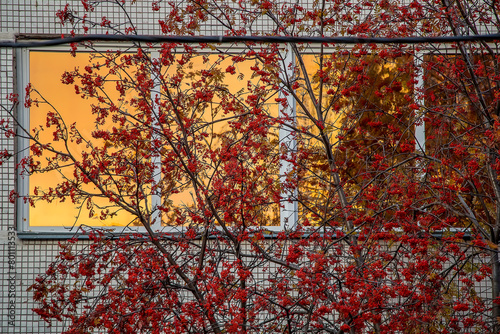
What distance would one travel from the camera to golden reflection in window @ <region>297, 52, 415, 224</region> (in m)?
4.60

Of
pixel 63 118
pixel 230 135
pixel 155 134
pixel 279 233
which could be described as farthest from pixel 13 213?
pixel 279 233

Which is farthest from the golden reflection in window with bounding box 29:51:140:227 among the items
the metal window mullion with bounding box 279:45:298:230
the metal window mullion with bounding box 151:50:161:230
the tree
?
the metal window mullion with bounding box 279:45:298:230

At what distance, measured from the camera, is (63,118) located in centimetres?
604

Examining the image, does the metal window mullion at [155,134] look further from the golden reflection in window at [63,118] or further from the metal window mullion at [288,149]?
the metal window mullion at [288,149]

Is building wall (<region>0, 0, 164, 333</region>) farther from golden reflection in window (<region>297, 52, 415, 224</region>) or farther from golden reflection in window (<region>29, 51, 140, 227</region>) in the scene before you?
golden reflection in window (<region>297, 52, 415, 224</region>)

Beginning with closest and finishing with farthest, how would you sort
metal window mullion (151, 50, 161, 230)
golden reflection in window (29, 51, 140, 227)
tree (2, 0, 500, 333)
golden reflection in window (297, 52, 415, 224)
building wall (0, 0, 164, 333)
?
1. tree (2, 0, 500, 333)
2. metal window mullion (151, 50, 161, 230)
3. golden reflection in window (297, 52, 415, 224)
4. building wall (0, 0, 164, 333)
5. golden reflection in window (29, 51, 140, 227)

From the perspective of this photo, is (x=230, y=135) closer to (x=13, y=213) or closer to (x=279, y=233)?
(x=279, y=233)

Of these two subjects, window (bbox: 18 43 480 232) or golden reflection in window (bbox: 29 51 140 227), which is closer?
window (bbox: 18 43 480 232)

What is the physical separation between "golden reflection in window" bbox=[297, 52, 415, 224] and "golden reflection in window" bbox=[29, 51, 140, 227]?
7.28ft

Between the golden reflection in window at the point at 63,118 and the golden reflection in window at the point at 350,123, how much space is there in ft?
7.28

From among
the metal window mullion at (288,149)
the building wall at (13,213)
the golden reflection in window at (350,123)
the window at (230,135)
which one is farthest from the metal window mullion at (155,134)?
the golden reflection in window at (350,123)

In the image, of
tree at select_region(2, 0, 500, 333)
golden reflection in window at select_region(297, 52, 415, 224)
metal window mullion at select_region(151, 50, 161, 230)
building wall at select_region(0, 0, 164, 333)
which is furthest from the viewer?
building wall at select_region(0, 0, 164, 333)

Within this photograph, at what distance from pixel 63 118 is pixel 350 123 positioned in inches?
127

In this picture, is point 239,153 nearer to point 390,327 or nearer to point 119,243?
point 119,243
